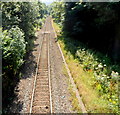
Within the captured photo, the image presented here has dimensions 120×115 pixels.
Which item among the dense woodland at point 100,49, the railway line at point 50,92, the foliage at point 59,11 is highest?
the foliage at point 59,11

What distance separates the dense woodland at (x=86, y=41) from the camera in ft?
24.2

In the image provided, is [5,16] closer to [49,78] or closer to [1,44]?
[1,44]

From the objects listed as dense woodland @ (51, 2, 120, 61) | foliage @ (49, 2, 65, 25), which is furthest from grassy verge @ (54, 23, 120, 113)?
foliage @ (49, 2, 65, 25)

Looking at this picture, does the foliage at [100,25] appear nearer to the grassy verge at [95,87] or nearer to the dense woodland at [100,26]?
the dense woodland at [100,26]

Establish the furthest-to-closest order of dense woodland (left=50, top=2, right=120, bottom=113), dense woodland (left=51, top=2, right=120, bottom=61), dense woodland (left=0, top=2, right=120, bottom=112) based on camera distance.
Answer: dense woodland (left=51, top=2, right=120, bottom=61)
dense woodland (left=0, top=2, right=120, bottom=112)
dense woodland (left=50, top=2, right=120, bottom=113)

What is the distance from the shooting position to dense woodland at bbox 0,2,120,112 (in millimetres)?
7383

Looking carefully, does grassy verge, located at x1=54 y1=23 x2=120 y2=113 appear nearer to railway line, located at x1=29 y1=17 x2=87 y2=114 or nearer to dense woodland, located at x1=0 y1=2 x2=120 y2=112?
dense woodland, located at x1=0 y1=2 x2=120 y2=112

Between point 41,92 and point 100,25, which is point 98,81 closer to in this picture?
point 41,92

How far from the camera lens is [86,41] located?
18875 mm

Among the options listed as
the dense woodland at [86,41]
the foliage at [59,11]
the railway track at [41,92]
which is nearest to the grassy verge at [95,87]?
the dense woodland at [86,41]

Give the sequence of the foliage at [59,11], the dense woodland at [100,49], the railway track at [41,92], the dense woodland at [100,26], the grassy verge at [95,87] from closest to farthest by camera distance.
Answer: the grassy verge at [95,87] < the railway track at [41,92] < the dense woodland at [100,49] < the dense woodland at [100,26] < the foliage at [59,11]

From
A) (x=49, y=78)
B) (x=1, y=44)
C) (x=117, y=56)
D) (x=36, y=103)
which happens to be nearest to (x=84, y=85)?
(x=49, y=78)

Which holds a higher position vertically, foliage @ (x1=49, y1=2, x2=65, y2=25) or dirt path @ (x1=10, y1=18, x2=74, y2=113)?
foliage @ (x1=49, y1=2, x2=65, y2=25)

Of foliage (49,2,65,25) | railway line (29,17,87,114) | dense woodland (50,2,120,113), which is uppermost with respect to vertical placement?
foliage (49,2,65,25)
